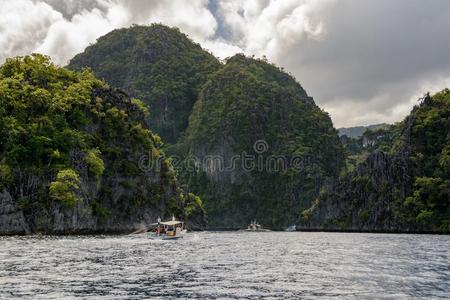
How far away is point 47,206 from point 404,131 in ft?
329

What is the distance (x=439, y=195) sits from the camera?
122 m

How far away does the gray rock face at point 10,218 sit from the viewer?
85.0 meters

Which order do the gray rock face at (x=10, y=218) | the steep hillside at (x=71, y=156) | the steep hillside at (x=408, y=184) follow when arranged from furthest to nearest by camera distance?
1. the steep hillside at (x=408, y=184)
2. the steep hillside at (x=71, y=156)
3. the gray rock face at (x=10, y=218)

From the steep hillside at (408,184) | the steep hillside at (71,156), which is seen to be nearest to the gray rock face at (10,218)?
the steep hillside at (71,156)

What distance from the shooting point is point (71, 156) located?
327 feet

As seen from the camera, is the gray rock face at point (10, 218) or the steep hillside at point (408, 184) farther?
the steep hillside at point (408, 184)

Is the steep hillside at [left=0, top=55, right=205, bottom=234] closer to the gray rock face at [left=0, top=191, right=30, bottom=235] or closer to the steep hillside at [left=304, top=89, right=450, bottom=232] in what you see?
the gray rock face at [left=0, top=191, right=30, bottom=235]

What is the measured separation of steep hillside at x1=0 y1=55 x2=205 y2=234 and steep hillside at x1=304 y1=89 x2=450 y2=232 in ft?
179

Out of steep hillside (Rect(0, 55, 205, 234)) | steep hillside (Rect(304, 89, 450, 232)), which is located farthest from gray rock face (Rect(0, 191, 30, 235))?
steep hillside (Rect(304, 89, 450, 232))

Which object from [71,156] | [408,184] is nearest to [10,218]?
[71,156]

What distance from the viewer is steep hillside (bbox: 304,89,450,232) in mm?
123562

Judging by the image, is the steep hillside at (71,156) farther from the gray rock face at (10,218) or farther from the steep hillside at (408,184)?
the steep hillside at (408,184)

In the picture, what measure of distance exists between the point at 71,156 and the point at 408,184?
8256cm

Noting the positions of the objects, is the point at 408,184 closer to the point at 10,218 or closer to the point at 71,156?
the point at 71,156
